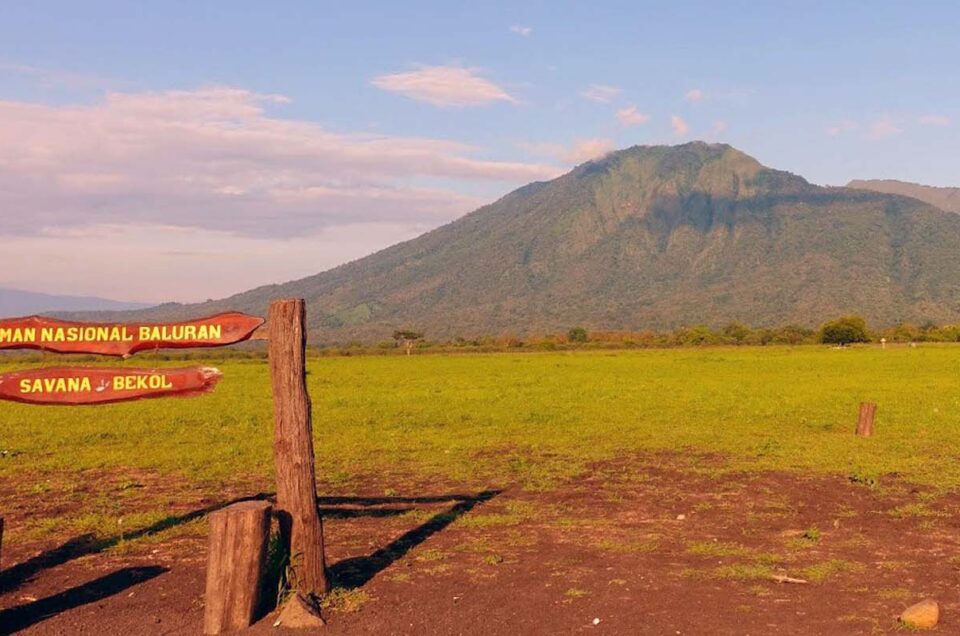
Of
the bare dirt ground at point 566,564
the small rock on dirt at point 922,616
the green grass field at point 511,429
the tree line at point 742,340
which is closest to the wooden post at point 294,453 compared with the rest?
the bare dirt ground at point 566,564

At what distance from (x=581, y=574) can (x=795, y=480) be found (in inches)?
279

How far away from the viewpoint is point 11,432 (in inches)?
965

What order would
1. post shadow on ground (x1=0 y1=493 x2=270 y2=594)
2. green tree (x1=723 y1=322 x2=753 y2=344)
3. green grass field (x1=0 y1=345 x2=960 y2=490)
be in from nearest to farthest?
post shadow on ground (x1=0 y1=493 x2=270 y2=594) → green grass field (x1=0 y1=345 x2=960 y2=490) → green tree (x1=723 y1=322 x2=753 y2=344)

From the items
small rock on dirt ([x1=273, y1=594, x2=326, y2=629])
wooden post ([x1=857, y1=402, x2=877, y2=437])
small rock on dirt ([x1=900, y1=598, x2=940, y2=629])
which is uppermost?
wooden post ([x1=857, y1=402, x2=877, y2=437])

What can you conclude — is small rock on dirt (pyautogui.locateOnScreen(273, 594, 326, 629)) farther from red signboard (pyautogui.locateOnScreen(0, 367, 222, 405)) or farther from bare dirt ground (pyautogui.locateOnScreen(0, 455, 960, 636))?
red signboard (pyautogui.locateOnScreen(0, 367, 222, 405))

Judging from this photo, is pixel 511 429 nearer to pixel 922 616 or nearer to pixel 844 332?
pixel 922 616

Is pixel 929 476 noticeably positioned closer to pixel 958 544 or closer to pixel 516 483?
pixel 958 544

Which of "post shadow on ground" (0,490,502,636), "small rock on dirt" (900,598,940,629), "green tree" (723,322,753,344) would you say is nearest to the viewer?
"small rock on dirt" (900,598,940,629)

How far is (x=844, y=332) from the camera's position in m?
99.9

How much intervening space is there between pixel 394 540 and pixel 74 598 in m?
3.74

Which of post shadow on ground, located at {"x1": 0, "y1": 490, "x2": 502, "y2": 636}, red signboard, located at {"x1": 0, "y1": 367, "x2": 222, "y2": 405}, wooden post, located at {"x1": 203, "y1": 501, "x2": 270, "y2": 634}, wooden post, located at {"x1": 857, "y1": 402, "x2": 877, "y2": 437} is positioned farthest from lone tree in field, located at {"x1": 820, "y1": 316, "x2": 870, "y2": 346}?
wooden post, located at {"x1": 203, "y1": 501, "x2": 270, "y2": 634}

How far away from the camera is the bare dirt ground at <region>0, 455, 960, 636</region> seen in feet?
28.2

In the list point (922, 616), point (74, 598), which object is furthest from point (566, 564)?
point (74, 598)

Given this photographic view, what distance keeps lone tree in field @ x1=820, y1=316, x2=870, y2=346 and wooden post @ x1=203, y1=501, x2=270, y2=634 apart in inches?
3826
